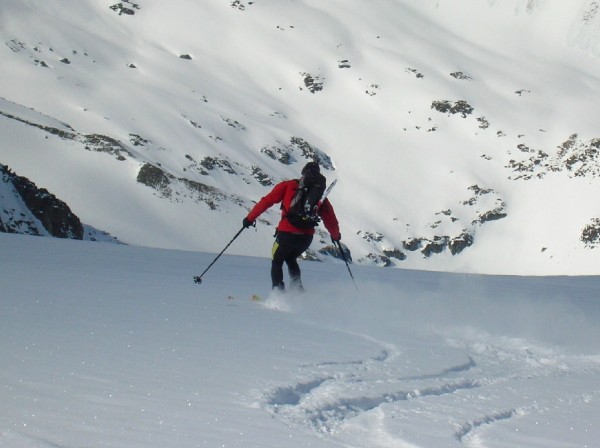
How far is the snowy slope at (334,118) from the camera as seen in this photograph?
240ft

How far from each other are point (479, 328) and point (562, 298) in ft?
18.1

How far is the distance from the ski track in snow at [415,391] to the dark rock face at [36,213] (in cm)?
2642

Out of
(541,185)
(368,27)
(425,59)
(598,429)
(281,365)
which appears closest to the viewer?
(598,429)

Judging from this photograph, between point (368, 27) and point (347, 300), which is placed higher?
point (347, 300)

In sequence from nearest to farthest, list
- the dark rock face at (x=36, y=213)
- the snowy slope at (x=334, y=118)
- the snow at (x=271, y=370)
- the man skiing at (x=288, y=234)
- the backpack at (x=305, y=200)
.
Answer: the snow at (x=271, y=370) → the backpack at (x=305, y=200) → the man skiing at (x=288, y=234) → the dark rock face at (x=36, y=213) → the snowy slope at (x=334, y=118)

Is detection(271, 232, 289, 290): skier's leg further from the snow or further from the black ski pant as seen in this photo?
the snow

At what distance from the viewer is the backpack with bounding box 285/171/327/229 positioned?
32.4 feet

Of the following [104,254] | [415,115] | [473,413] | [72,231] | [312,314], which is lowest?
[415,115]

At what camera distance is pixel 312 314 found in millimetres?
8680

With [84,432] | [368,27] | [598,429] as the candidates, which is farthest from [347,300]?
[368,27]

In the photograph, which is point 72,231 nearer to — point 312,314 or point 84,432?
point 312,314

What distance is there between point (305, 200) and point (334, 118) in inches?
4743

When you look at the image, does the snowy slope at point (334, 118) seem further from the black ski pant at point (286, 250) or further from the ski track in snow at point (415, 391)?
the ski track in snow at point (415, 391)

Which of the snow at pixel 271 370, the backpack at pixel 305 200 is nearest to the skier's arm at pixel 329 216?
the backpack at pixel 305 200
